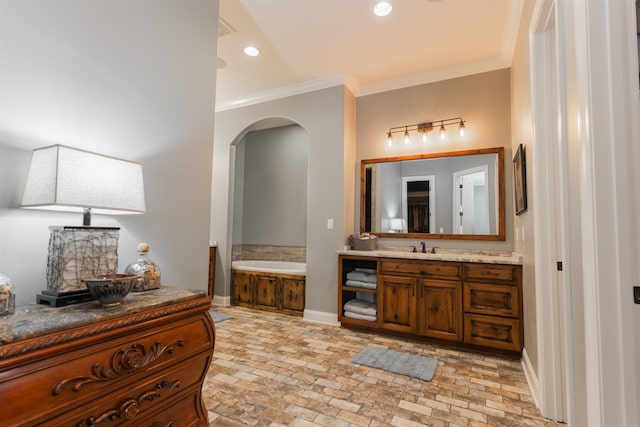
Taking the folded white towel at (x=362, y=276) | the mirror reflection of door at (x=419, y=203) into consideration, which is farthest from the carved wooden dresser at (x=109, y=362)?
the mirror reflection of door at (x=419, y=203)

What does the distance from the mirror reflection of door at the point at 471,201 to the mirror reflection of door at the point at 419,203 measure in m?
0.26

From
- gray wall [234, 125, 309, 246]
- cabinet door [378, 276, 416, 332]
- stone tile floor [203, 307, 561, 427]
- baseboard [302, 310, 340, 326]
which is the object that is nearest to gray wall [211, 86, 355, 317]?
baseboard [302, 310, 340, 326]

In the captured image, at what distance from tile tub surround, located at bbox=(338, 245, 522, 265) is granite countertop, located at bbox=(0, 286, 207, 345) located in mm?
2310

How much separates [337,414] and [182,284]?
4.05 ft

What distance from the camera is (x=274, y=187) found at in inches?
206

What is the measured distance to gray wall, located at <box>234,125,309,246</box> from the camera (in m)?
5.04

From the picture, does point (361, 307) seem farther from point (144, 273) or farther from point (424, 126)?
point (144, 273)

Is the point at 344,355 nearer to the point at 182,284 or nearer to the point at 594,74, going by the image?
the point at 182,284

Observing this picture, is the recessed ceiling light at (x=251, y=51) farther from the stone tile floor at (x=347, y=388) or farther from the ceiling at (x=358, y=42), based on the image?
the stone tile floor at (x=347, y=388)

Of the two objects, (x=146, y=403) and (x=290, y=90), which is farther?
(x=290, y=90)

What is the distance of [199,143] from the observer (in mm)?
2076

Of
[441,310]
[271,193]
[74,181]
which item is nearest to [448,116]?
[441,310]

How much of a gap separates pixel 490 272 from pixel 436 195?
1150 millimetres

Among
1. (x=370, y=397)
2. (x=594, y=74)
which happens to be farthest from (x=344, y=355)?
(x=594, y=74)
